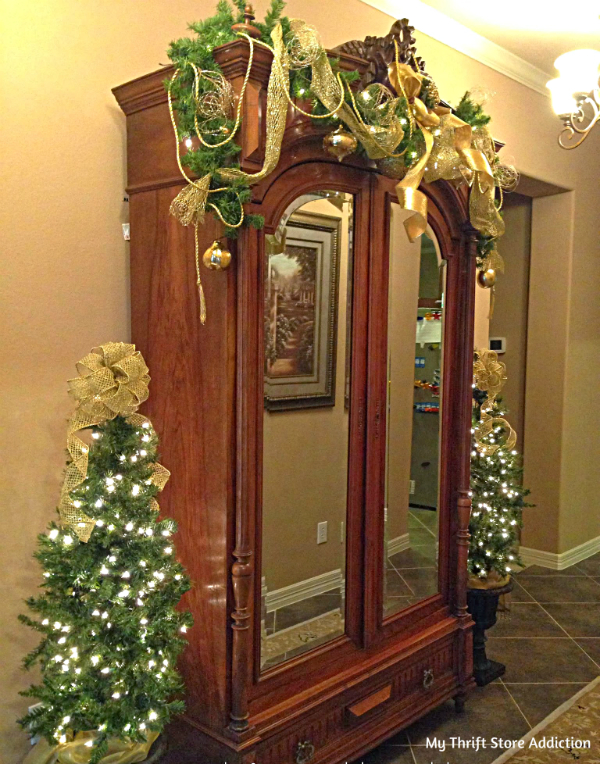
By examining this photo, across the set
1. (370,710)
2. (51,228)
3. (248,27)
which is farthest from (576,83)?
(370,710)

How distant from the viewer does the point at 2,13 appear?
1.93 metres

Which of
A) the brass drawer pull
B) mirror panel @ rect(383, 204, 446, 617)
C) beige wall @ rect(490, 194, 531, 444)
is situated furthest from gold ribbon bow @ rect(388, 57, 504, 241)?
beige wall @ rect(490, 194, 531, 444)

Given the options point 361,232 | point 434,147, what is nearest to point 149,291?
point 361,232

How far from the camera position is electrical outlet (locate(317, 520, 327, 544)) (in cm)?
219

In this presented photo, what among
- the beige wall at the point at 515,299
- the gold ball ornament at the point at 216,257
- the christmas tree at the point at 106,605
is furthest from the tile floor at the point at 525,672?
the gold ball ornament at the point at 216,257

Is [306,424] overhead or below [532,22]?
below

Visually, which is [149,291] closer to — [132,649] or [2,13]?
[2,13]

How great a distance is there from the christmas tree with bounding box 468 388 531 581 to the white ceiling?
1677mm

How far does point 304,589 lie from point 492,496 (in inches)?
47.0

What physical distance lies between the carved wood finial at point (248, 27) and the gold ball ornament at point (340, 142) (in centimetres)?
32

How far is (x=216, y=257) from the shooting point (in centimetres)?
179

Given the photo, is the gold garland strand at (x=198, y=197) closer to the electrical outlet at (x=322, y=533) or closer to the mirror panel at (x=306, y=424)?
the mirror panel at (x=306, y=424)

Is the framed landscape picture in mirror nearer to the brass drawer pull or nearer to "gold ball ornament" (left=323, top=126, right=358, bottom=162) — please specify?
"gold ball ornament" (left=323, top=126, right=358, bottom=162)

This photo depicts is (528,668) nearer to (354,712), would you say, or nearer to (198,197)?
(354,712)
